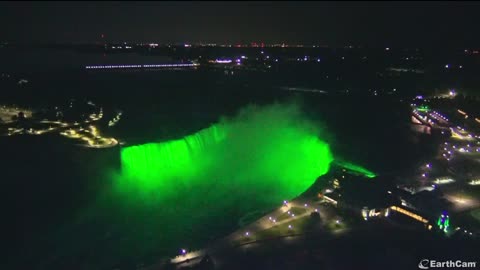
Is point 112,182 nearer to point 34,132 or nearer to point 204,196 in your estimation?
point 204,196

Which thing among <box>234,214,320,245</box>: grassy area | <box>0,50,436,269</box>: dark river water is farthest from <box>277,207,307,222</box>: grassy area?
<box>0,50,436,269</box>: dark river water

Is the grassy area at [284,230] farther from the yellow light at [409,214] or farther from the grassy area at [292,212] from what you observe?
the yellow light at [409,214]

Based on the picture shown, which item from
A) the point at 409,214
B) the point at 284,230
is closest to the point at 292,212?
the point at 284,230

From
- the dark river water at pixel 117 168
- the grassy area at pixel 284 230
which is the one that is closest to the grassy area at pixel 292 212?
the grassy area at pixel 284 230

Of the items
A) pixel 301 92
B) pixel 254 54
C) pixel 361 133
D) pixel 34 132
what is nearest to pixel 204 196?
pixel 34 132

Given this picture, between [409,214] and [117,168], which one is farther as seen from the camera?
[117,168]

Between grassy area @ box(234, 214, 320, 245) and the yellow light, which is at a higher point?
the yellow light

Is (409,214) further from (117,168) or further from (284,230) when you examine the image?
(117,168)

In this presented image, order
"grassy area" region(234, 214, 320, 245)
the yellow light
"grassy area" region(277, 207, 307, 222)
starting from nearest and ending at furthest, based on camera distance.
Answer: "grassy area" region(234, 214, 320, 245), the yellow light, "grassy area" region(277, 207, 307, 222)

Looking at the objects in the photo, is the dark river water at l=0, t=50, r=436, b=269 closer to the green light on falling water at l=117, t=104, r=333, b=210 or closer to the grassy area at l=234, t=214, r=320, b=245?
the green light on falling water at l=117, t=104, r=333, b=210
